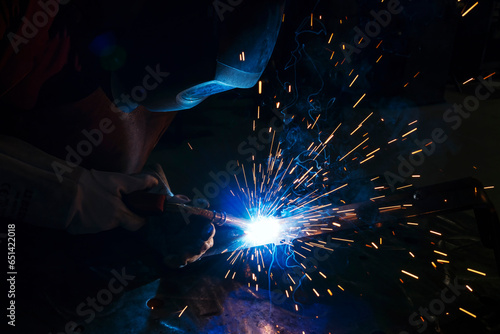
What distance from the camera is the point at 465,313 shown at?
6.95 feet

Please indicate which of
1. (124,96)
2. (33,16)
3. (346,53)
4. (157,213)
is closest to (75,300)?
(157,213)

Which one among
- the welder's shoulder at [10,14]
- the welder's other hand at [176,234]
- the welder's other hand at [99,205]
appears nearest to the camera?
the welder's shoulder at [10,14]

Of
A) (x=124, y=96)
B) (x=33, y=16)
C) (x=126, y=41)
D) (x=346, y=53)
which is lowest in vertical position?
(x=124, y=96)

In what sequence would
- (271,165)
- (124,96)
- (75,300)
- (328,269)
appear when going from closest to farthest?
(124,96) → (75,300) → (328,269) → (271,165)

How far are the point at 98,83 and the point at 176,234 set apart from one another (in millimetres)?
914

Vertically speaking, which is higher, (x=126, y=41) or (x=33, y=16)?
(x=33, y=16)

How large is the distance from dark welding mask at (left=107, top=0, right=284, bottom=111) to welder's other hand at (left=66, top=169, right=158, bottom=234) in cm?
54

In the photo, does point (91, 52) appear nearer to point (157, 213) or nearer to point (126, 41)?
point (126, 41)

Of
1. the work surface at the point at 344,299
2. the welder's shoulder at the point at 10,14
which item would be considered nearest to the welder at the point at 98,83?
the welder's shoulder at the point at 10,14

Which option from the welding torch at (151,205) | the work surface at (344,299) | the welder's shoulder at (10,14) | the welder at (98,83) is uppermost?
the welder's shoulder at (10,14)

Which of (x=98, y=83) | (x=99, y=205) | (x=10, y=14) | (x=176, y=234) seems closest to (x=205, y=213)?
(x=176, y=234)

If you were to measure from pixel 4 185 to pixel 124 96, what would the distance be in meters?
0.66

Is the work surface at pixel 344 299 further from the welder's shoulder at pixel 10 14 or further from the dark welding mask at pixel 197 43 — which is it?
the welder's shoulder at pixel 10 14

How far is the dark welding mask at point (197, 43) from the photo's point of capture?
1506 mm
